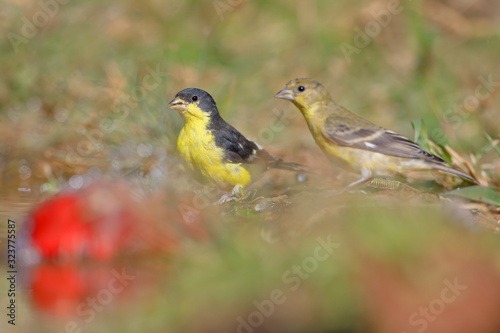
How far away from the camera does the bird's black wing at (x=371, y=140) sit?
484 cm

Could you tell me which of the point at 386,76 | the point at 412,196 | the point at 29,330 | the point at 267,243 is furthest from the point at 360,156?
the point at 386,76

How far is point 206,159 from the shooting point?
15.5ft

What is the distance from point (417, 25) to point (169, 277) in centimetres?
671

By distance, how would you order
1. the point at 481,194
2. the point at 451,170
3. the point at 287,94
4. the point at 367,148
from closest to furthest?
the point at 481,194
the point at 451,170
the point at 367,148
the point at 287,94

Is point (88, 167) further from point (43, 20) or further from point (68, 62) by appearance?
point (43, 20)

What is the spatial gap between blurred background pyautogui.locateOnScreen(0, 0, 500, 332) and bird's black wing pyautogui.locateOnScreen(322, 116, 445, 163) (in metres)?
0.25

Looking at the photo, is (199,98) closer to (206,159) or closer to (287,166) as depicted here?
(206,159)

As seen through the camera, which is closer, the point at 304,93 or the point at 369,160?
Result: the point at 369,160

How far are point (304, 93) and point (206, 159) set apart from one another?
97 cm

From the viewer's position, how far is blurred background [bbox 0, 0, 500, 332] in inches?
105

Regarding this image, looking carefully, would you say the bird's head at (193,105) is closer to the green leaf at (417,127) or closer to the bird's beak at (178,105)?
the bird's beak at (178,105)

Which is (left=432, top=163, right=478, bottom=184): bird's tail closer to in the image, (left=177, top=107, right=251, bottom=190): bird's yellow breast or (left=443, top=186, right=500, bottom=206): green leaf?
(left=443, top=186, right=500, bottom=206): green leaf

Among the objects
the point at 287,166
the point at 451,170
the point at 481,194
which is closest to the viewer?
the point at 481,194

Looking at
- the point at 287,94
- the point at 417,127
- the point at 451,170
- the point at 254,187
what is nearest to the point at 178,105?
the point at 287,94
